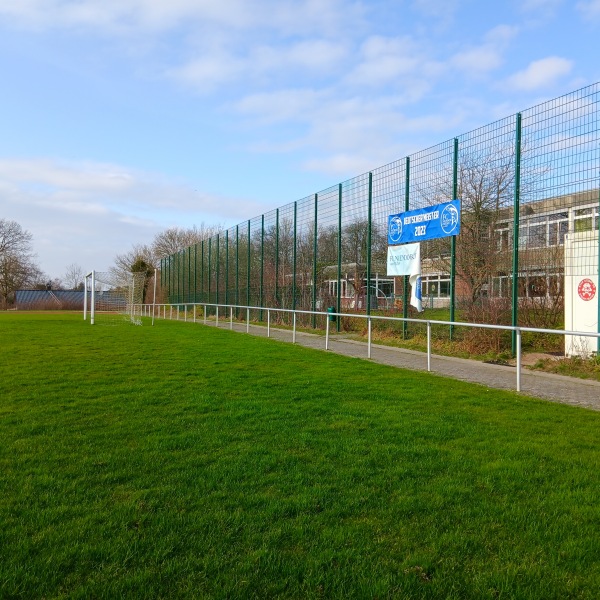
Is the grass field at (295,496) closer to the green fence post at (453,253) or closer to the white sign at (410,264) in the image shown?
the green fence post at (453,253)

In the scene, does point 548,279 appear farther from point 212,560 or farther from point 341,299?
point 212,560

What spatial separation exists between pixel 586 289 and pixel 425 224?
428 cm

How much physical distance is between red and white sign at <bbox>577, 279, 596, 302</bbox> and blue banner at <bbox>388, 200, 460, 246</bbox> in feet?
9.74

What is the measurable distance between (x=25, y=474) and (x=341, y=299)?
46.9ft

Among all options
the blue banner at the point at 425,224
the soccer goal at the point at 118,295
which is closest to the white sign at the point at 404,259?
the blue banner at the point at 425,224

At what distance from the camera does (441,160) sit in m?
12.8

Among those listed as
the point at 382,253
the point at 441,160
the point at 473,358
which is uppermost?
the point at 441,160

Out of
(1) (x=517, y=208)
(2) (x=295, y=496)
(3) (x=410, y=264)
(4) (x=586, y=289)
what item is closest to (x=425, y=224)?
(3) (x=410, y=264)

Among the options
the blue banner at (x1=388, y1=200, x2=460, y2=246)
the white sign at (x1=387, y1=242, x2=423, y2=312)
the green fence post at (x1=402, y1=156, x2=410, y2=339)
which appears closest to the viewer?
the blue banner at (x1=388, y1=200, x2=460, y2=246)

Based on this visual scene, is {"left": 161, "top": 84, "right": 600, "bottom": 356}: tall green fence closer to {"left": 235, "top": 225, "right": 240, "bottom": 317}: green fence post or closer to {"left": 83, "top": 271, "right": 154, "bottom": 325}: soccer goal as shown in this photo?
{"left": 235, "top": 225, "right": 240, "bottom": 317}: green fence post

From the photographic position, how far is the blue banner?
12.0 meters

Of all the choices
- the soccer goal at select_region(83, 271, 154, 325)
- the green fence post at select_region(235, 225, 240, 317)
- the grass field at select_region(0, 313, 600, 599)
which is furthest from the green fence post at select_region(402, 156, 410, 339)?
the soccer goal at select_region(83, 271, 154, 325)

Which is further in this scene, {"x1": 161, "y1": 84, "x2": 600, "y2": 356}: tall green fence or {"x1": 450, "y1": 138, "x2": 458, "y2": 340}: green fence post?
{"x1": 450, "y1": 138, "x2": 458, "y2": 340}: green fence post

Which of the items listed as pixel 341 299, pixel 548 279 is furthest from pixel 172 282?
pixel 548 279
